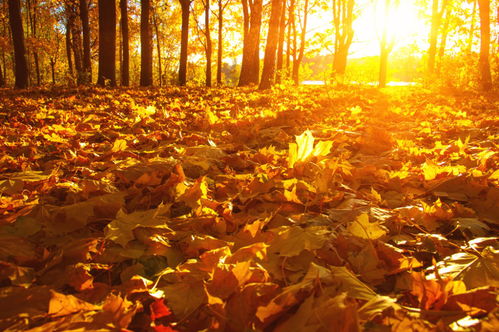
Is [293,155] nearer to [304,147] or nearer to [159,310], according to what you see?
[304,147]

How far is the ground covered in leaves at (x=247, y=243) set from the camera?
0.82 meters

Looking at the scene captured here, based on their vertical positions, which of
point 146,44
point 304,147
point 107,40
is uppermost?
point 146,44

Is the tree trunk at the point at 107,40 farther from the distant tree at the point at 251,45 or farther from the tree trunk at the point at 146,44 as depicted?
the distant tree at the point at 251,45

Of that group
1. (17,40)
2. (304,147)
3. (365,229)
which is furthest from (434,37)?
(365,229)

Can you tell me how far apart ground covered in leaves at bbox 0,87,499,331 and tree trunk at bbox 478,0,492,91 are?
9712 millimetres

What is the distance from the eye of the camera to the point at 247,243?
48.4 inches

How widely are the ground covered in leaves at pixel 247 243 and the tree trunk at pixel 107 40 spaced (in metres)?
9.14

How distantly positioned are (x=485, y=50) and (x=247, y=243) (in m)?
12.0

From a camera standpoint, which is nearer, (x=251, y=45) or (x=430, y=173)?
(x=430, y=173)

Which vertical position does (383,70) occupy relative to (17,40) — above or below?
below

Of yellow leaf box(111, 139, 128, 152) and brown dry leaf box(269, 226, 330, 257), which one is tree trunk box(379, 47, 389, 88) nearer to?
yellow leaf box(111, 139, 128, 152)

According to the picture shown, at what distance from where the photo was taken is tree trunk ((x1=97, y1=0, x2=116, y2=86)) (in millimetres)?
10538

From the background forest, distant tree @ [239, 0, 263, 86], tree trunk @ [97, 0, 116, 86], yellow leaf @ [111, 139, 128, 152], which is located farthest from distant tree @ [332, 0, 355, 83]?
yellow leaf @ [111, 139, 128, 152]

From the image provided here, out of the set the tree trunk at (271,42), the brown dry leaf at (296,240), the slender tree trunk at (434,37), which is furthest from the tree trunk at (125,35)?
the slender tree trunk at (434,37)
